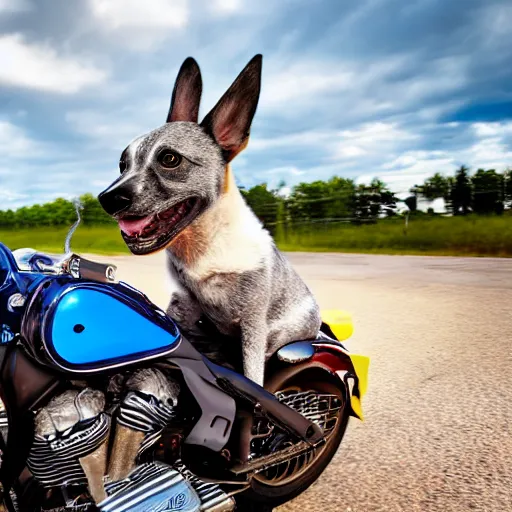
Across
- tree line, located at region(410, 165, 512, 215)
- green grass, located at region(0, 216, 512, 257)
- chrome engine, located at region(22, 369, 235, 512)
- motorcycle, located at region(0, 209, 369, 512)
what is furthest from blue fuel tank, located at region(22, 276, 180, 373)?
tree line, located at region(410, 165, 512, 215)

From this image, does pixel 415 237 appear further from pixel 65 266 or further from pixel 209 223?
pixel 65 266

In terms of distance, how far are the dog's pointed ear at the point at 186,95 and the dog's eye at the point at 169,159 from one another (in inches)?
8.8

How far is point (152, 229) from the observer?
79.4 inches

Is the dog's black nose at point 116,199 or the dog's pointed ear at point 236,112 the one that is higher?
the dog's pointed ear at point 236,112

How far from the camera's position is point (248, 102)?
215cm

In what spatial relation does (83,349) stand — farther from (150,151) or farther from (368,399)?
(368,399)

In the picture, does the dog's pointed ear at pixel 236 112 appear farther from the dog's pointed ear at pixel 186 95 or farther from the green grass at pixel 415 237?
the green grass at pixel 415 237

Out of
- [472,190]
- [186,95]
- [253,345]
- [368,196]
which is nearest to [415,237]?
[472,190]

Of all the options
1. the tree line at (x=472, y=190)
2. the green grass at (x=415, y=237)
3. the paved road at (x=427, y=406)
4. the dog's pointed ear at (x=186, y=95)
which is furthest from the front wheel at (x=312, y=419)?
the tree line at (x=472, y=190)

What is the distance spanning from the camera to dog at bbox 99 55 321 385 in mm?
2016

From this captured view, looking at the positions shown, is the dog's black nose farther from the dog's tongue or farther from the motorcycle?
the motorcycle

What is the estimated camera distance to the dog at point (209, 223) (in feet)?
6.61

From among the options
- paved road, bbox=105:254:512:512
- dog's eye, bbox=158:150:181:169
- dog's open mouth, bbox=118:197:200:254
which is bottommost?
paved road, bbox=105:254:512:512

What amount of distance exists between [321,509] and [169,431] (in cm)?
110
